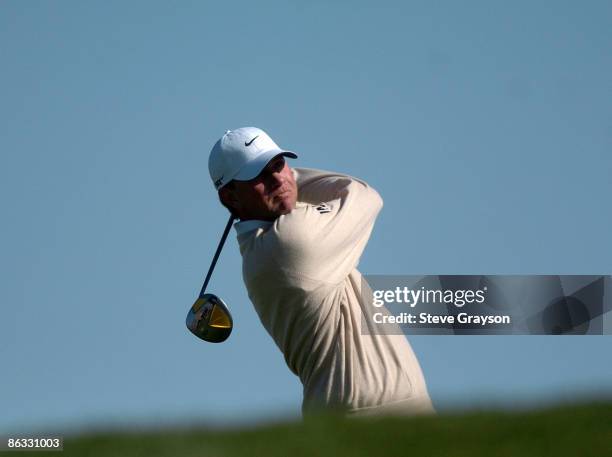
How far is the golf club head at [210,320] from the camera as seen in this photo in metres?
7.48

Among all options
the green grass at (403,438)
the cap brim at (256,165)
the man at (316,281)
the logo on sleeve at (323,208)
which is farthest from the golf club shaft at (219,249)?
the green grass at (403,438)

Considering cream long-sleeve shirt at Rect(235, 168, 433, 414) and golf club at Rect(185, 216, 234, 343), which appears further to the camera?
golf club at Rect(185, 216, 234, 343)

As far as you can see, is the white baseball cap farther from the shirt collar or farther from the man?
the shirt collar

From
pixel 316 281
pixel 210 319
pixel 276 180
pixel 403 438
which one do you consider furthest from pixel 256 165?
pixel 403 438

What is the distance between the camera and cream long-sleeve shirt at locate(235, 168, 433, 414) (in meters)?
6.81

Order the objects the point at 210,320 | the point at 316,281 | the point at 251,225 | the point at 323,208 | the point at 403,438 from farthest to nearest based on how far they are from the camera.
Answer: the point at 210,320 < the point at 251,225 < the point at 323,208 < the point at 316,281 < the point at 403,438

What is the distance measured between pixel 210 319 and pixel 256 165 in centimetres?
94

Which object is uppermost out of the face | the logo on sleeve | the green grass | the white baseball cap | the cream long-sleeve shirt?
the white baseball cap

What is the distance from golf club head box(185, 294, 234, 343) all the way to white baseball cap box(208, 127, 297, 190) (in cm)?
65

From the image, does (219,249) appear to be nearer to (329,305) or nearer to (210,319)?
(210,319)

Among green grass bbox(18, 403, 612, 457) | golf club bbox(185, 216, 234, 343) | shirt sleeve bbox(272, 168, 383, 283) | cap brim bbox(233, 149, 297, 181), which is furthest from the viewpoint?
golf club bbox(185, 216, 234, 343)

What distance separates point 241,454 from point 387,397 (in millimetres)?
2243

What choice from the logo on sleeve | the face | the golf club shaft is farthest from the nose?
the golf club shaft

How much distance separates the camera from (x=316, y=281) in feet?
22.7
